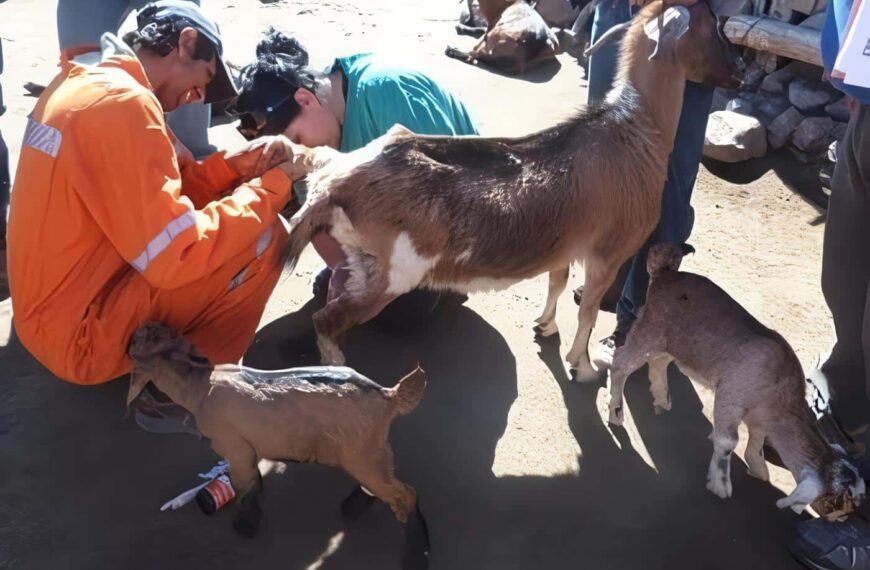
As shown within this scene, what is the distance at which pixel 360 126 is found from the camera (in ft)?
12.4

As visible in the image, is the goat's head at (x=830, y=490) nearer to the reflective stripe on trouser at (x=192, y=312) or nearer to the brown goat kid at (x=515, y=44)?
the reflective stripe on trouser at (x=192, y=312)

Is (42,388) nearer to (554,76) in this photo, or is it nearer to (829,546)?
(829,546)

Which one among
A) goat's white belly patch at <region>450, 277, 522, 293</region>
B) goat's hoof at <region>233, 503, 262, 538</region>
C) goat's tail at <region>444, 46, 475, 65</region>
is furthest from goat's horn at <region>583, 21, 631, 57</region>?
goat's tail at <region>444, 46, 475, 65</region>

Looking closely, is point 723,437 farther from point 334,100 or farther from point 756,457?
point 334,100

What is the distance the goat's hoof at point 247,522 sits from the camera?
115 inches

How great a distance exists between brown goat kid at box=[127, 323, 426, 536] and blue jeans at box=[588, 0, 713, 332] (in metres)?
1.64

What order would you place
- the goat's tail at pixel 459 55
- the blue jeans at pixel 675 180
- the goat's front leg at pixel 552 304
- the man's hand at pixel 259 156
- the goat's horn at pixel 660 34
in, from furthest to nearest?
the goat's tail at pixel 459 55, the goat's front leg at pixel 552 304, the blue jeans at pixel 675 180, the goat's horn at pixel 660 34, the man's hand at pixel 259 156

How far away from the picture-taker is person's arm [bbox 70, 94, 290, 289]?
8.93 feet

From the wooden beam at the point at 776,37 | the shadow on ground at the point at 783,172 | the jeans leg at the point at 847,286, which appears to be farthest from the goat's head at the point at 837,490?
the wooden beam at the point at 776,37

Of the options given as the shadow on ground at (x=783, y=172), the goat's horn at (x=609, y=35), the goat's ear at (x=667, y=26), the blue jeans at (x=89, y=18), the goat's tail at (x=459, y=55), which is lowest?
the shadow on ground at (x=783, y=172)

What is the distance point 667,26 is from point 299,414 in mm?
2226

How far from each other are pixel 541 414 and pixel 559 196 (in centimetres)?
99

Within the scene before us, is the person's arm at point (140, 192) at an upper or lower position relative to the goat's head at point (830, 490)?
upper

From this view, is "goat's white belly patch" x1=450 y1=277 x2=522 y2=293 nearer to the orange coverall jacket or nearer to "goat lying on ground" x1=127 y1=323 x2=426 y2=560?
the orange coverall jacket
